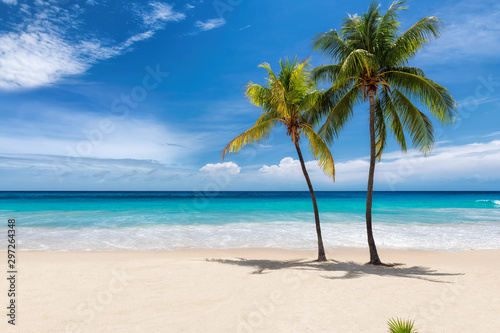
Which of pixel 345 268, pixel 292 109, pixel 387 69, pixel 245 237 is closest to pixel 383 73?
pixel 387 69

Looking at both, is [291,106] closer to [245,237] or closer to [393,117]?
[393,117]

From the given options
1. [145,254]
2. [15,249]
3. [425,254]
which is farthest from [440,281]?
[15,249]

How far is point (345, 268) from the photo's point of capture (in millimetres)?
8641

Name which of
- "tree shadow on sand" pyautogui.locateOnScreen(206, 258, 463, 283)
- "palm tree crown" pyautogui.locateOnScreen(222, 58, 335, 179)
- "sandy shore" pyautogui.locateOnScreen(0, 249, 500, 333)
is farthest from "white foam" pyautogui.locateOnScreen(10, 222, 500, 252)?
"palm tree crown" pyautogui.locateOnScreen(222, 58, 335, 179)

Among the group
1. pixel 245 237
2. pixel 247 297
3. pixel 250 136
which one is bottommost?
pixel 245 237

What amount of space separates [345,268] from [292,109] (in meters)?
5.37

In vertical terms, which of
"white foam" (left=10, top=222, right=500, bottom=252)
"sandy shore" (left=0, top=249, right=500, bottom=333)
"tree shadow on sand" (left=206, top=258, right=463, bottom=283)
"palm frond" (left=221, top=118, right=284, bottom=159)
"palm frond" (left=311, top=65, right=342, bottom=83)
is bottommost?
"white foam" (left=10, top=222, right=500, bottom=252)

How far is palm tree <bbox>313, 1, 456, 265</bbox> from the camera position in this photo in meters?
8.77

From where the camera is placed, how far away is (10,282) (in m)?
6.94

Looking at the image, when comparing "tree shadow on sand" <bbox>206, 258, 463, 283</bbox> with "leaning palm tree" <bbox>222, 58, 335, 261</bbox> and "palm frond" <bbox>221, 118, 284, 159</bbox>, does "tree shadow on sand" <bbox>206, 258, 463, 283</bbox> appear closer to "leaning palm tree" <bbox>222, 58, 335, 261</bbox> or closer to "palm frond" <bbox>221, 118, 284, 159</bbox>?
Answer: "leaning palm tree" <bbox>222, 58, 335, 261</bbox>

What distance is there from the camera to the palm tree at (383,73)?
28.8 ft

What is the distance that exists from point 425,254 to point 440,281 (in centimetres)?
570

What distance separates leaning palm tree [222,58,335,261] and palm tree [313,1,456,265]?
3.10 ft

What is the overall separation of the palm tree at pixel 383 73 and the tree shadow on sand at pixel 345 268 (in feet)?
2.99
